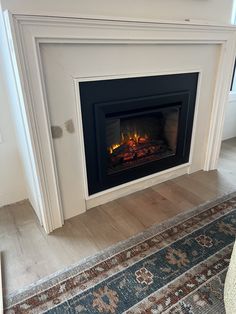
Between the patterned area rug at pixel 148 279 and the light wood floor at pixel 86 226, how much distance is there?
92 mm

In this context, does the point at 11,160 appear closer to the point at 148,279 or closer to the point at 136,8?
the point at 148,279

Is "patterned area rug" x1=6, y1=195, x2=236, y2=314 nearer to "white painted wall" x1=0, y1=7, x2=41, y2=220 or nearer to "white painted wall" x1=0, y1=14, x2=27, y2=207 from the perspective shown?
"white painted wall" x1=0, y1=7, x2=41, y2=220

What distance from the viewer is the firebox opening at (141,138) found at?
193cm

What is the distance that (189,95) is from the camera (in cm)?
204

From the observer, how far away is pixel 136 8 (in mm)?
1532

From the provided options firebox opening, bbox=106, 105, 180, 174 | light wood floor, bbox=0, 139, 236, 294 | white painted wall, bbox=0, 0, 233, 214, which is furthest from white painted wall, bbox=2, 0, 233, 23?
light wood floor, bbox=0, 139, 236, 294

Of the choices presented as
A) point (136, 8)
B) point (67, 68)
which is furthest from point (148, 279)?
point (136, 8)

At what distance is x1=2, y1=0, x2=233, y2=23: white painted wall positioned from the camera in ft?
3.97

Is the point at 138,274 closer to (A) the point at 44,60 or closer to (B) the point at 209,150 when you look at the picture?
(A) the point at 44,60

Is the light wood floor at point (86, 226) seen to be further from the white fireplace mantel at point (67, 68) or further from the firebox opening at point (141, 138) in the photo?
the firebox opening at point (141, 138)

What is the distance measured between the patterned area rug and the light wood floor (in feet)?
0.30

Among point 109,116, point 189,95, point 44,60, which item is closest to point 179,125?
point 189,95

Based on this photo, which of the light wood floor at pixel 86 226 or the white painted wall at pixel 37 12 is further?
the light wood floor at pixel 86 226

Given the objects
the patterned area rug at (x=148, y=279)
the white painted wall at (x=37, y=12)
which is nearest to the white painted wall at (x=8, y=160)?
the white painted wall at (x=37, y=12)
